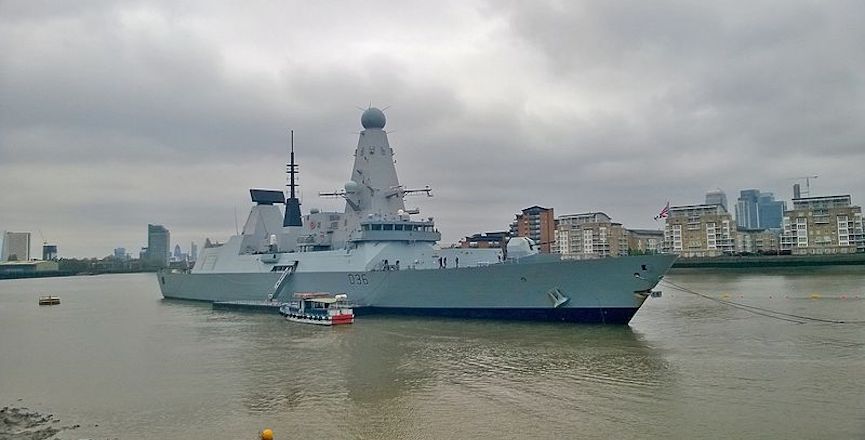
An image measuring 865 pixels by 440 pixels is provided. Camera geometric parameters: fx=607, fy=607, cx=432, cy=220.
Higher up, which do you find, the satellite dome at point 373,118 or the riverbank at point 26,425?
the satellite dome at point 373,118

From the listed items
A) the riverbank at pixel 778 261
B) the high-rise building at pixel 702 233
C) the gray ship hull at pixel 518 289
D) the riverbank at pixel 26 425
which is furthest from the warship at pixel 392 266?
the high-rise building at pixel 702 233

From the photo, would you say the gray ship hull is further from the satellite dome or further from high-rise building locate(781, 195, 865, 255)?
high-rise building locate(781, 195, 865, 255)

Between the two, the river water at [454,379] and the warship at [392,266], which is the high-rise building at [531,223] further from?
the river water at [454,379]

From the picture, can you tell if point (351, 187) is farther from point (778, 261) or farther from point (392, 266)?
point (778, 261)

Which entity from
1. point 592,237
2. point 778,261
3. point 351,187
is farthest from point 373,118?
point 592,237

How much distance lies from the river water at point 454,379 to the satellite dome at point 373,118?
958 cm

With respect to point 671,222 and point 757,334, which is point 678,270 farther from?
point 757,334

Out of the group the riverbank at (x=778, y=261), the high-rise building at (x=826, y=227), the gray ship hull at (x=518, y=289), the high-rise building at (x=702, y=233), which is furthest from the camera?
the high-rise building at (x=702, y=233)

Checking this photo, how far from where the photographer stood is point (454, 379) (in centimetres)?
1375

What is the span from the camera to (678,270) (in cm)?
6800

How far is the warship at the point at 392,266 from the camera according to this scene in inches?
803

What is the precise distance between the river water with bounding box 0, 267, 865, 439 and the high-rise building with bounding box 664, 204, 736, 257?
57.7 meters

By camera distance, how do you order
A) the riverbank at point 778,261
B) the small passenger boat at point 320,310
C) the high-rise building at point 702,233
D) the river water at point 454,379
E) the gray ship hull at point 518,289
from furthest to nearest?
the high-rise building at point 702,233
the riverbank at point 778,261
the small passenger boat at point 320,310
the gray ship hull at point 518,289
the river water at point 454,379

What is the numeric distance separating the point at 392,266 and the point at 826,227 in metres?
68.1
